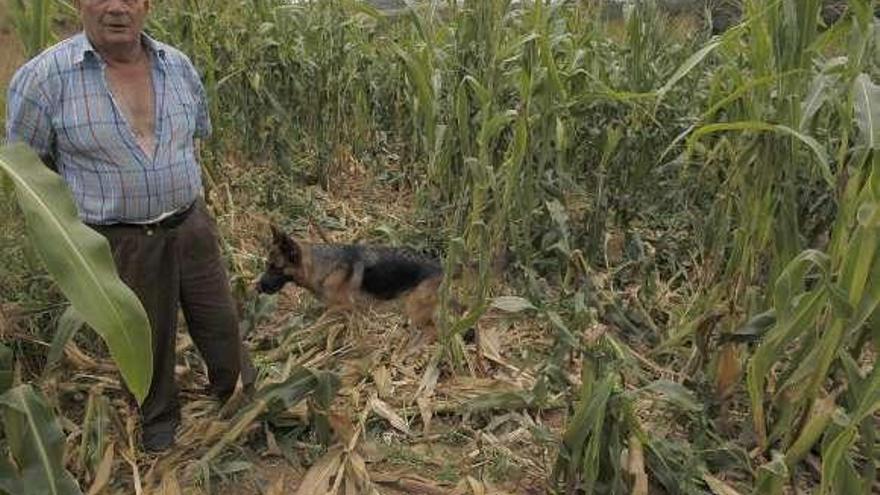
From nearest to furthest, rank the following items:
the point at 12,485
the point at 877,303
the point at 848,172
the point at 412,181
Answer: the point at 12,485, the point at 877,303, the point at 848,172, the point at 412,181

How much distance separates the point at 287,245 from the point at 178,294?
2.51 ft

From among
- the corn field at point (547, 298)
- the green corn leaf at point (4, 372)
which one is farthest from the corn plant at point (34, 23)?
the green corn leaf at point (4, 372)

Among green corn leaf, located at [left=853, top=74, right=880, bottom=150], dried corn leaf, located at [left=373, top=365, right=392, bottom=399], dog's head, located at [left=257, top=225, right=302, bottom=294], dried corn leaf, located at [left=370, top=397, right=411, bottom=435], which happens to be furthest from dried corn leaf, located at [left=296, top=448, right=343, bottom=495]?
green corn leaf, located at [left=853, top=74, right=880, bottom=150]

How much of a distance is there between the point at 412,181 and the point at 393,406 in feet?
7.62

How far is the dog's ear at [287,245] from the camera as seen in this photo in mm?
3373

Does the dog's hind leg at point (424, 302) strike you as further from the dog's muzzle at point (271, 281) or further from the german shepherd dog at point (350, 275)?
the dog's muzzle at point (271, 281)

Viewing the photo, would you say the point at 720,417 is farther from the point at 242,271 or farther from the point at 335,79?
the point at 335,79

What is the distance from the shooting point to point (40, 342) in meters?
2.88

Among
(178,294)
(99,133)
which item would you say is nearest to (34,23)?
(99,133)

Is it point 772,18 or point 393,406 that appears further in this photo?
point 393,406

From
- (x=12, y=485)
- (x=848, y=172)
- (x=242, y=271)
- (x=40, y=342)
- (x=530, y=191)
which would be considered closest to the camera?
(x=12, y=485)

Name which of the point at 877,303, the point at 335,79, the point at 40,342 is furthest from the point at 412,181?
the point at 877,303

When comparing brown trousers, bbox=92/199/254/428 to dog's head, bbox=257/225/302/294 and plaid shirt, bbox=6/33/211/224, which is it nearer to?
plaid shirt, bbox=6/33/211/224

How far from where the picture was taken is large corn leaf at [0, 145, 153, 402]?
1.27 meters
